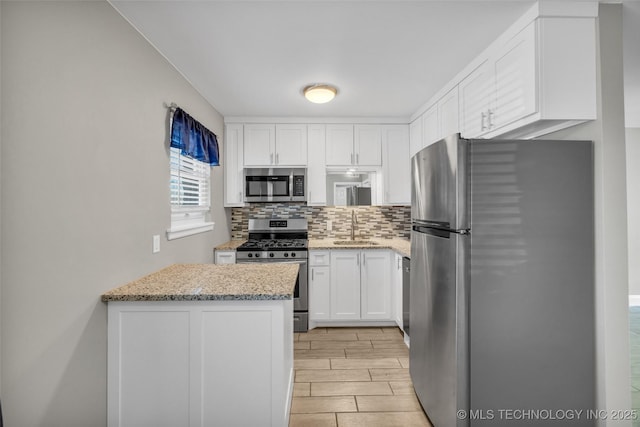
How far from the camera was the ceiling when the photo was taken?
1.77 metres

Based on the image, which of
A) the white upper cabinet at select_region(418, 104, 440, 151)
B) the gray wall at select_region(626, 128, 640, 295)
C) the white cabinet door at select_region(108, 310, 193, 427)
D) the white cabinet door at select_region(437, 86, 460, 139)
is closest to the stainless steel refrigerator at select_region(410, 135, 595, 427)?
the white cabinet door at select_region(437, 86, 460, 139)

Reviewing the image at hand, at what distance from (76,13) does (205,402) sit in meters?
1.94

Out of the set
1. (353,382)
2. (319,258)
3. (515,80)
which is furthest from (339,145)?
(353,382)

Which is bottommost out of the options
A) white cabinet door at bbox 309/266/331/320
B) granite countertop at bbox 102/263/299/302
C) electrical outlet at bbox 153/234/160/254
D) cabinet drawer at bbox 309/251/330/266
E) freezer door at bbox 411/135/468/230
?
white cabinet door at bbox 309/266/331/320

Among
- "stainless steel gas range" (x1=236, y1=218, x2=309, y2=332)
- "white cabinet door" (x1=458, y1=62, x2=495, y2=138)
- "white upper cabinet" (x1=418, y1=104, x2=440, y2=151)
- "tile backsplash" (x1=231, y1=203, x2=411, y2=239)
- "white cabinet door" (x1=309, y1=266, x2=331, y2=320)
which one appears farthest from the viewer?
"tile backsplash" (x1=231, y1=203, x2=411, y2=239)

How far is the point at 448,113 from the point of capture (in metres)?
2.84

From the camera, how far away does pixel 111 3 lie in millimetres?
1688

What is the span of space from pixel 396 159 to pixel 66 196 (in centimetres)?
333

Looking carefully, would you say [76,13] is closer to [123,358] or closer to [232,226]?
[123,358]

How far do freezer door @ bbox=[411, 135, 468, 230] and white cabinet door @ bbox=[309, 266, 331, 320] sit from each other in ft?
5.54

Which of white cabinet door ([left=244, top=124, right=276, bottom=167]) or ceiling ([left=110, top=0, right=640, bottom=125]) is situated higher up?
ceiling ([left=110, top=0, right=640, bottom=125])

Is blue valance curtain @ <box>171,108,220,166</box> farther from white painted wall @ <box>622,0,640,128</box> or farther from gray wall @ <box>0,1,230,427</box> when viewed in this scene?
white painted wall @ <box>622,0,640,128</box>

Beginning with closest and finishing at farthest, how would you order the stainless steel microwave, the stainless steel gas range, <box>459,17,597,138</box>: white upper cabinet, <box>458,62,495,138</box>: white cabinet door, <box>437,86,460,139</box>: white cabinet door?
<box>459,17,597,138</box>: white upper cabinet < <box>458,62,495,138</box>: white cabinet door < <box>437,86,460,139</box>: white cabinet door < the stainless steel gas range < the stainless steel microwave

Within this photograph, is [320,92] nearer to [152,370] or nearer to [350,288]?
[350,288]
